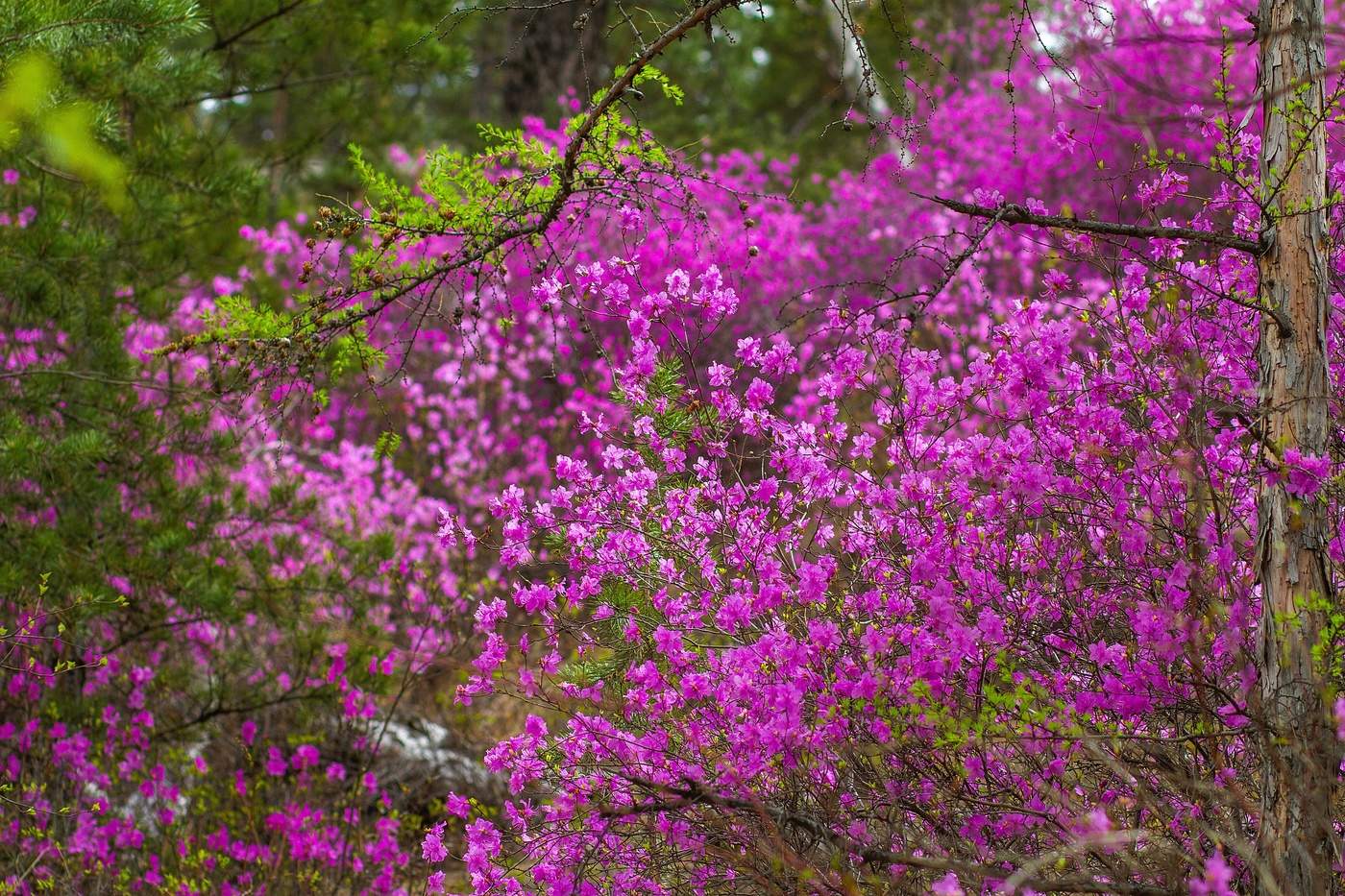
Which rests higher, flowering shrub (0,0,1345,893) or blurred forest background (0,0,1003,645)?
blurred forest background (0,0,1003,645)

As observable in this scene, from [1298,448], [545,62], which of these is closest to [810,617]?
[1298,448]

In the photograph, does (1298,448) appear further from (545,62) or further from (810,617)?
(545,62)

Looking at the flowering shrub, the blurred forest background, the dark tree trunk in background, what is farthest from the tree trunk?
the dark tree trunk in background

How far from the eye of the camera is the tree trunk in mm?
2686

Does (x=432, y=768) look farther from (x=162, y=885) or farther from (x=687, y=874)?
(x=687, y=874)

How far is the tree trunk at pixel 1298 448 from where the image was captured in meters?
2.69

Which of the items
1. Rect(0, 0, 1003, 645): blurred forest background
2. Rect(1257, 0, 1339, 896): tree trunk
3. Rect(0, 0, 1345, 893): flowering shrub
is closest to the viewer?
Rect(1257, 0, 1339, 896): tree trunk

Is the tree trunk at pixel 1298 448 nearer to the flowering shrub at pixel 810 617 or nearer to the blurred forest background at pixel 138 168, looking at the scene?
the flowering shrub at pixel 810 617

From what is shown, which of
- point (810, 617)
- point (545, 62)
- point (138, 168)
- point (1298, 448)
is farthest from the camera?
point (545, 62)

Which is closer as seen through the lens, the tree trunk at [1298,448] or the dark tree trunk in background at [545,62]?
the tree trunk at [1298,448]

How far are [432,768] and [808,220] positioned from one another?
25.3 feet

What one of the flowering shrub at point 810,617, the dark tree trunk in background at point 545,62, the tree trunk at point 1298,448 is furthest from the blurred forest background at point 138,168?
the dark tree trunk in background at point 545,62

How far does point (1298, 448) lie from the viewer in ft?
9.60

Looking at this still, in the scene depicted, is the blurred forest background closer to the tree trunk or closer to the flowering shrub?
the flowering shrub
